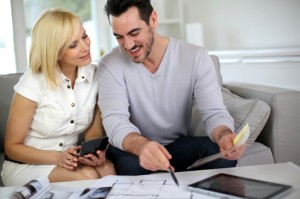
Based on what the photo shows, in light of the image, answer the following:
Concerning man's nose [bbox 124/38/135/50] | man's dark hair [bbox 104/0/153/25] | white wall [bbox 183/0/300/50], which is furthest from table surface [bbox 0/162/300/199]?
white wall [bbox 183/0/300/50]

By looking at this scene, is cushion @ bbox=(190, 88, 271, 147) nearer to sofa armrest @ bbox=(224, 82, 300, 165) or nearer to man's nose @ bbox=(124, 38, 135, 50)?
sofa armrest @ bbox=(224, 82, 300, 165)

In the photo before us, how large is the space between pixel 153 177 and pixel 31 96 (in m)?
0.60

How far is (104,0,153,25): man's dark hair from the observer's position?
1.57 m

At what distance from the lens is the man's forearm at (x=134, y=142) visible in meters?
1.28

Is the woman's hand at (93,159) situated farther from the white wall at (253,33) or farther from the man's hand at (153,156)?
the white wall at (253,33)

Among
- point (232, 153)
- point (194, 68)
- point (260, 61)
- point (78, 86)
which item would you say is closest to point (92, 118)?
point (78, 86)

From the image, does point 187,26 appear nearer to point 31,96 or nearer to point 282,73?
point 282,73

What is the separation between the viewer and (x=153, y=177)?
123cm

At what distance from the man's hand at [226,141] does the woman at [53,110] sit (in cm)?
43

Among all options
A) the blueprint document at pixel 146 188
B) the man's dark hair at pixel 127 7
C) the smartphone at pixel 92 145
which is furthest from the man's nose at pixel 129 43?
the blueprint document at pixel 146 188

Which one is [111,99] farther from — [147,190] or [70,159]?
[147,190]

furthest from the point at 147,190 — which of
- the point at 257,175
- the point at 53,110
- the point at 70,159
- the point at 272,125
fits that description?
the point at 272,125

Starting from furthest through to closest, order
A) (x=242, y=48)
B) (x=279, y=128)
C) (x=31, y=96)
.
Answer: (x=242, y=48) → (x=279, y=128) → (x=31, y=96)

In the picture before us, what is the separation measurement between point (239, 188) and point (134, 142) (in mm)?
395
